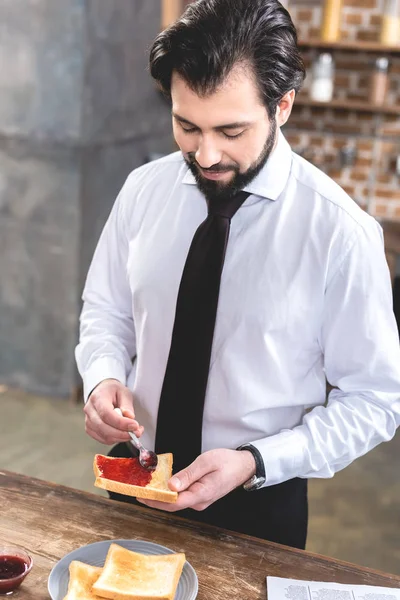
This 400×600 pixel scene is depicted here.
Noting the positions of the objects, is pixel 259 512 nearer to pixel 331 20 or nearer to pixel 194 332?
pixel 194 332

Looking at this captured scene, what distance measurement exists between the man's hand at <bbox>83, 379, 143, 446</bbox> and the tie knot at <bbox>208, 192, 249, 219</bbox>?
0.44 meters

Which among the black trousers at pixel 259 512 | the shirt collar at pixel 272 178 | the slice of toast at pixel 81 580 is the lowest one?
the black trousers at pixel 259 512

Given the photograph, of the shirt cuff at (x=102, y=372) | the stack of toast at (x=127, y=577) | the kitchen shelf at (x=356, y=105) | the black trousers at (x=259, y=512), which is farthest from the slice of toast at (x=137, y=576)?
the kitchen shelf at (x=356, y=105)

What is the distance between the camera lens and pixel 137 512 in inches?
57.4

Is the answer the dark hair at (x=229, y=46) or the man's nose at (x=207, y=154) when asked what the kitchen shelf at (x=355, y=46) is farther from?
the man's nose at (x=207, y=154)

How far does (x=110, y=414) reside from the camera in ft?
4.93

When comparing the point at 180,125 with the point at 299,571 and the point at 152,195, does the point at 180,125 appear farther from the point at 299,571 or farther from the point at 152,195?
the point at 299,571

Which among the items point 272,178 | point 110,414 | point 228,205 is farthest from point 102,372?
point 272,178

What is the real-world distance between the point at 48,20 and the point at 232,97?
2691 millimetres

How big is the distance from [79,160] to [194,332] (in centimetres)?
252

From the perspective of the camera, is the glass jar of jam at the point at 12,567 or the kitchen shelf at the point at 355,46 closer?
the glass jar of jam at the point at 12,567

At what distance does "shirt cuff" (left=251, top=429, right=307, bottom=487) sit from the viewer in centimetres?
144

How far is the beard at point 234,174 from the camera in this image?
147 cm

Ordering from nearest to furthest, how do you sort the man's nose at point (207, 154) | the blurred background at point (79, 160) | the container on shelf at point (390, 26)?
1. the man's nose at point (207, 154)
2. the blurred background at point (79, 160)
3. the container on shelf at point (390, 26)
